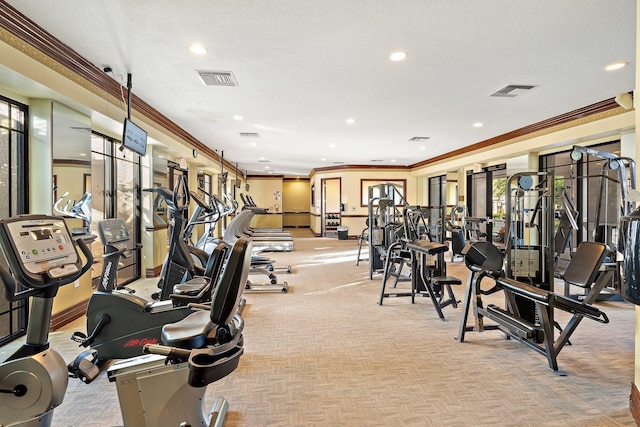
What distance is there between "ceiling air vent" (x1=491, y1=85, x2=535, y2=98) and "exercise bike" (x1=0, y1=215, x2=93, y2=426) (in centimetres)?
513

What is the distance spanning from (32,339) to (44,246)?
17.5 inches

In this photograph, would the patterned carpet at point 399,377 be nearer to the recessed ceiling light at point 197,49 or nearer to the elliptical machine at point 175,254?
the elliptical machine at point 175,254

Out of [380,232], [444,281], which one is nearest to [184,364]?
[444,281]

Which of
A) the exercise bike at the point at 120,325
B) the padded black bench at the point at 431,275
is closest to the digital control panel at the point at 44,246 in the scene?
the exercise bike at the point at 120,325

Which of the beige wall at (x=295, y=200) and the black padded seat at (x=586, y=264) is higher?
the beige wall at (x=295, y=200)

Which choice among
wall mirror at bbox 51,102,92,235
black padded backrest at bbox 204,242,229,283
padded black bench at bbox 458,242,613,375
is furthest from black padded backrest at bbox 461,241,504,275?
wall mirror at bbox 51,102,92,235

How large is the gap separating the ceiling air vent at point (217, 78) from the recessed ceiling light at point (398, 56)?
1.80 meters

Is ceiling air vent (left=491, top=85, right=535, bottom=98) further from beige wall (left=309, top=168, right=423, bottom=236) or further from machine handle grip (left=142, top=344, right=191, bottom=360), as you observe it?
beige wall (left=309, top=168, right=423, bottom=236)

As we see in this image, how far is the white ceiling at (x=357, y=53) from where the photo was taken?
2979 millimetres

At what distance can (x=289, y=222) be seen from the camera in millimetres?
22016

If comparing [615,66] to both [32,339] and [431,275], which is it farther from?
[32,339]

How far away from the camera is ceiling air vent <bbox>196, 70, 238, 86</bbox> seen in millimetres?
4355

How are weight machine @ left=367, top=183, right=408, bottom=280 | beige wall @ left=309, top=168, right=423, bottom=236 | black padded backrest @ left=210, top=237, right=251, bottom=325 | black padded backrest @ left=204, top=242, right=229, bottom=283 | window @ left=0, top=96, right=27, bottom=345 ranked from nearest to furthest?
black padded backrest @ left=210, top=237, right=251, bottom=325
black padded backrest @ left=204, top=242, right=229, bottom=283
window @ left=0, top=96, right=27, bottom=345
weight machine @ left=367, top=183, right=408, bottom=280
beige wall @ left=309, top=168, right=423, bottom=236

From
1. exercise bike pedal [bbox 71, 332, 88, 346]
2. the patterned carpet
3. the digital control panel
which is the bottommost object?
the patterned carpet
